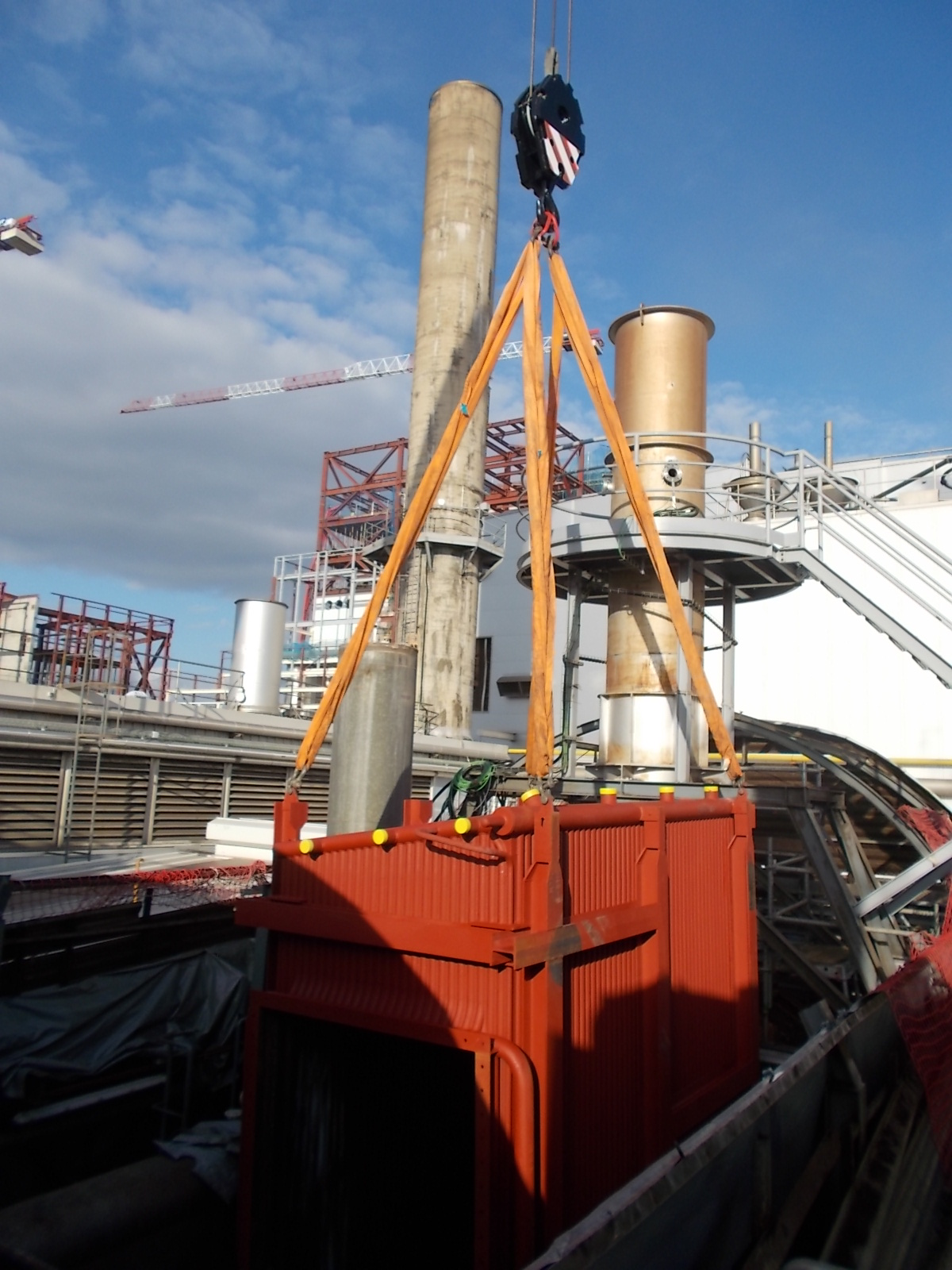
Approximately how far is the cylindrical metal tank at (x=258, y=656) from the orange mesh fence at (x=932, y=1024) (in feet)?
48.4

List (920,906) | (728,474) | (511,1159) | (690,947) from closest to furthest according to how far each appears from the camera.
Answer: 1. (511,1159)
2. (690,947)
3. (920,906)
4. (728,474)

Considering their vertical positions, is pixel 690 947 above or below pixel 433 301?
below

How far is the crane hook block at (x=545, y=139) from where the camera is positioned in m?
8.71

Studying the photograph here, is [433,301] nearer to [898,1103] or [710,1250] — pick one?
[898,1103]

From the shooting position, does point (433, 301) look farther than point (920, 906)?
Yes

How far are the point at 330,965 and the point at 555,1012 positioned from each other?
4.71 feet

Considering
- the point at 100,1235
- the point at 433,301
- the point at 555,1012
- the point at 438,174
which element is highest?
the point at 438,174

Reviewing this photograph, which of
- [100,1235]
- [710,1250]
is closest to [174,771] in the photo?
[100,1235]

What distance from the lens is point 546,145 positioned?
28.5 ft

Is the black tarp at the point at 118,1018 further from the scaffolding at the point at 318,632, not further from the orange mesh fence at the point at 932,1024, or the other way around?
the scaffolding at the point at 318,632

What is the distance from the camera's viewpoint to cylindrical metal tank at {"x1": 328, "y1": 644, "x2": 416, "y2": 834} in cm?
851

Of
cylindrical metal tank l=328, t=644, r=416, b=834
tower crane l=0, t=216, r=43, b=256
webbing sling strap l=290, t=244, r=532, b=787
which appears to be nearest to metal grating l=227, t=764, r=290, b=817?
cylindrical metal tank l=328, t=644, r=416, b=834

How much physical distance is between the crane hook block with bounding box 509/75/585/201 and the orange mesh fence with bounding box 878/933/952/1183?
25.8 ft

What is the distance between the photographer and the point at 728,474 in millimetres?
24047
